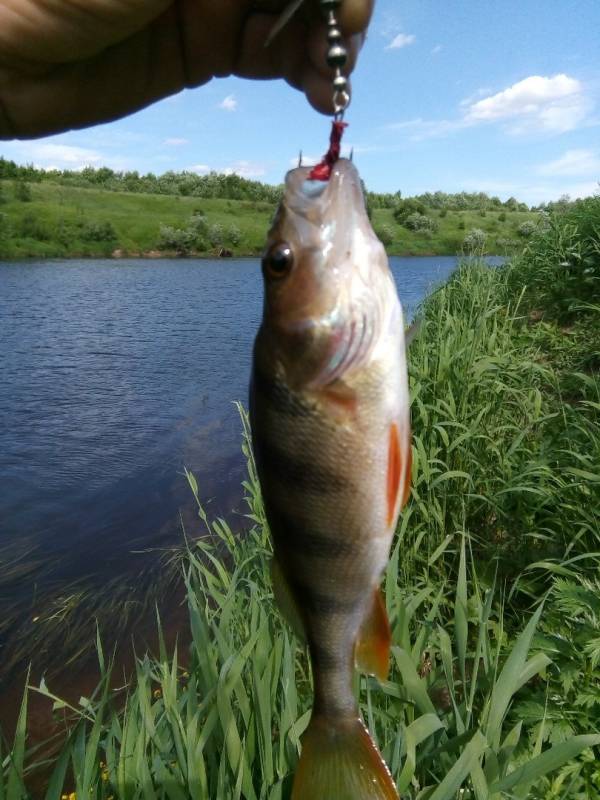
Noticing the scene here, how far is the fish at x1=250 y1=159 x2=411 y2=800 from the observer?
4.72 feet

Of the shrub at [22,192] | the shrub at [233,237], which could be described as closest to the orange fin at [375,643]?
the shrub at [233,237]

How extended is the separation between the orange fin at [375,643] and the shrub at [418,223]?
50620 millimetres

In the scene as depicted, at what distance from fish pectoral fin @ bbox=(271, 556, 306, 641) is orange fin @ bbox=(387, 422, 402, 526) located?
1.05 feet

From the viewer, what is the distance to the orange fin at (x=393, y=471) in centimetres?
145

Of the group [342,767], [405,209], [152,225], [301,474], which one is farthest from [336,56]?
[152,225]

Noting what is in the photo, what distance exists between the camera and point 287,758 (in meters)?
2.23

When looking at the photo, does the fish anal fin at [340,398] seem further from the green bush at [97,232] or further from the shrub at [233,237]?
the green bush at [97,232]

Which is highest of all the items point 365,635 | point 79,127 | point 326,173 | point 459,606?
point 79,127

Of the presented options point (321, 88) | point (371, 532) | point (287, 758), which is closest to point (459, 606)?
point (287, 758)

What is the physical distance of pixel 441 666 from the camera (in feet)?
10.5

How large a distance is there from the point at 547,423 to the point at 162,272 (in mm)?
33780

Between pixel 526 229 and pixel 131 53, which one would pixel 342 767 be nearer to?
pixel 131 53

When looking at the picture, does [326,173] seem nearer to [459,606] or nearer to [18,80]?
[18,80]

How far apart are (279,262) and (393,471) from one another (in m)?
0.53
